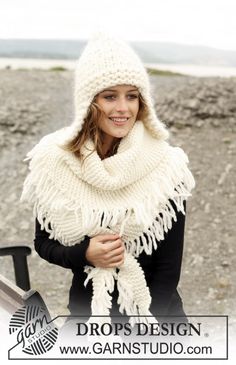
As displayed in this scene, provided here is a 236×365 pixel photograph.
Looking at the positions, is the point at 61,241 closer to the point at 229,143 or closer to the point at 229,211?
the point at 229,211

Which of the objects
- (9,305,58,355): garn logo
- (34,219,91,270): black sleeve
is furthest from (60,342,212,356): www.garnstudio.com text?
(34,219,91,270): black sleeve

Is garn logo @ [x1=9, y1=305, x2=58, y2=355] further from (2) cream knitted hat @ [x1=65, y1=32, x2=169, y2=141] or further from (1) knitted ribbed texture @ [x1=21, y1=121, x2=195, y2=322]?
(2) cream knitted hat @ [x1=65, y1=32, x2=169, y2=141]

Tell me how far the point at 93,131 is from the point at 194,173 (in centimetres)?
562

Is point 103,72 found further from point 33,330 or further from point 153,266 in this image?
point 33,330

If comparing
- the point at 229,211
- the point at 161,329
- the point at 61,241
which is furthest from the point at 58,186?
the point at 229,211

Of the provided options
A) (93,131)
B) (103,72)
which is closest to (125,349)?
(93,131)

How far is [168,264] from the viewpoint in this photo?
2109 millimetres

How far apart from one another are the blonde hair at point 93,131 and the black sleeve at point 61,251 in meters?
0.36

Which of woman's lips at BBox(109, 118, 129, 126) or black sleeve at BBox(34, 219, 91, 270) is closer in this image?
woman's lips at BBox(109, 118, 129, 126)

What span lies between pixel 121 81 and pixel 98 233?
61cm

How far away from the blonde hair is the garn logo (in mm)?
741

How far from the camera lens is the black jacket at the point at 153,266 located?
83.3 inches

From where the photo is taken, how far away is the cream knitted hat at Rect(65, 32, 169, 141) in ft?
6.43

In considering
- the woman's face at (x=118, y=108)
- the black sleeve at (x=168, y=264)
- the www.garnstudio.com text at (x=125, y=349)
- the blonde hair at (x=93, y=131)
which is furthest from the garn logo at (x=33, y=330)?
the woman's face at (x=118, y=108)
